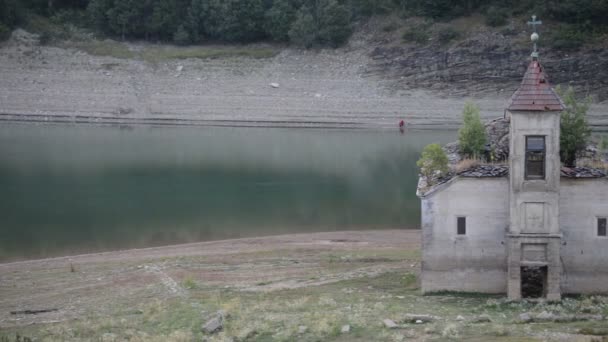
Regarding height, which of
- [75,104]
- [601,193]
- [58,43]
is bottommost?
[601,193]

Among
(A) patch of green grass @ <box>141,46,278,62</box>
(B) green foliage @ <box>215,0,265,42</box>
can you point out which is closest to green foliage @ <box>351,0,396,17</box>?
(B) green foliage @ <box>215,0,265,42</box>

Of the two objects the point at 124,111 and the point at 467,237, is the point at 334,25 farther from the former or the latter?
the point at 467,237

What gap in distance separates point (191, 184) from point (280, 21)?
1502 inches

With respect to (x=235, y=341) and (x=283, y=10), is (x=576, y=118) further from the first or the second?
(x=283, y=10)

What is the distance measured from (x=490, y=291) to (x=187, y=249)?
12179 millimetres

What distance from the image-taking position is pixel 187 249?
32.1 m

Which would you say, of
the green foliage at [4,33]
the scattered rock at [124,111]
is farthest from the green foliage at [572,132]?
the green foliage at [4,33]

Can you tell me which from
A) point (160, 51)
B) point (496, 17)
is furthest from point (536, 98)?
point (160, 51)

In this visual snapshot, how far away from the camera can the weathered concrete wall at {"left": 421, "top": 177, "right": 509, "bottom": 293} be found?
72.3 ft

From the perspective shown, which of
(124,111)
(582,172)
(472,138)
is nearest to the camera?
(582,172)

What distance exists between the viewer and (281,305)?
2134cm

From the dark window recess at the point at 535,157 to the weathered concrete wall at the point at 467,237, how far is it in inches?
23.8

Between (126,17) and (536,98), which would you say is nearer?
(536,98)

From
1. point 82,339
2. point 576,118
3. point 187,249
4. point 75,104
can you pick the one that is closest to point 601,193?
point 576,118
